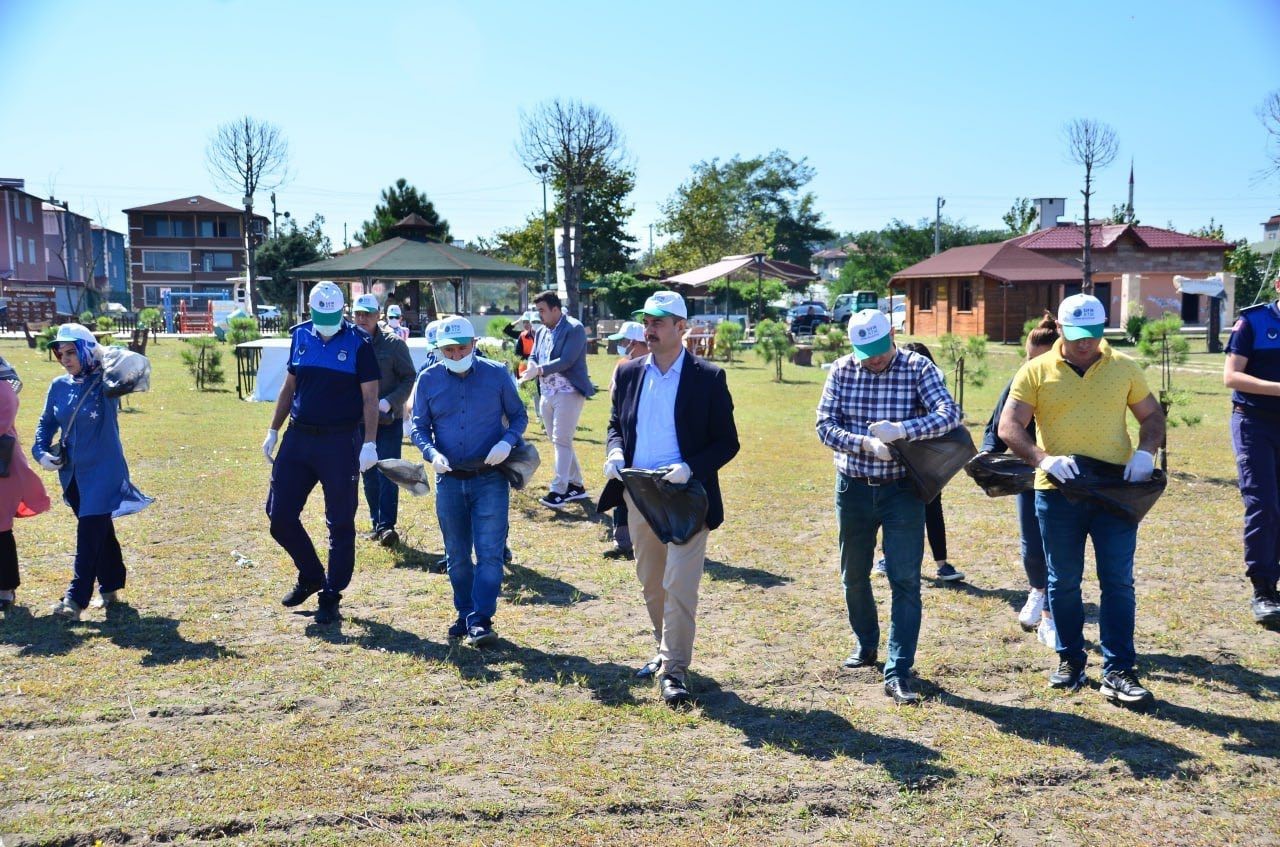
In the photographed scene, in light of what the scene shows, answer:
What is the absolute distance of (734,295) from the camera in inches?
2217

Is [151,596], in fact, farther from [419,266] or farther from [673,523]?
[419,266]

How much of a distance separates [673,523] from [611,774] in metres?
1.20

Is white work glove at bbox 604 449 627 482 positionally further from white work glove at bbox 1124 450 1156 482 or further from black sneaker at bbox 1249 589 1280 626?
black sneaker at bbox 1249 589 1280 626

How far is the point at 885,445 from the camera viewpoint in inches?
199

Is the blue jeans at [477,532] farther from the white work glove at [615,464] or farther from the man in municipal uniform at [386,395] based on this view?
the man in municipal uniform at [386,395]

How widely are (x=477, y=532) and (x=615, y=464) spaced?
1.21 m

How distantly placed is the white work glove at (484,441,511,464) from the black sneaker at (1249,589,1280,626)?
437 centimetres

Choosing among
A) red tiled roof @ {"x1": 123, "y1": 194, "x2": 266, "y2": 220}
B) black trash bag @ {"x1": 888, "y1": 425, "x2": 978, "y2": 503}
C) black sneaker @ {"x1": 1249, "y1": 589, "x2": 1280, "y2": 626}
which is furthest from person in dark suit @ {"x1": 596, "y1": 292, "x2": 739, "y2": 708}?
red tiled roof @ {"x1": 123, "y1": 194, "x2": 266, "y2": 220}

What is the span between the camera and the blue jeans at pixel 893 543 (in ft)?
17.2

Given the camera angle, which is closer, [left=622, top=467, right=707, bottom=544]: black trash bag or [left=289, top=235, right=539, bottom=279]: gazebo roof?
[left=622, top=467, right=707, bottom=544]: black trash bag

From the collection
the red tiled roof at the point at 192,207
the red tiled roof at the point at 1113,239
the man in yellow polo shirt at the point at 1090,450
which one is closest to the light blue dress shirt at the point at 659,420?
the man in yellow polo shirt at the point at 1090,450

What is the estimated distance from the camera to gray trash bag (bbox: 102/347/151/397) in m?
6.56

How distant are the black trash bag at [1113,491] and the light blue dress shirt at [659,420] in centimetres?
175

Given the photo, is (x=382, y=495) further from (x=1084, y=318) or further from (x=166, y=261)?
(x=166, y=261)
